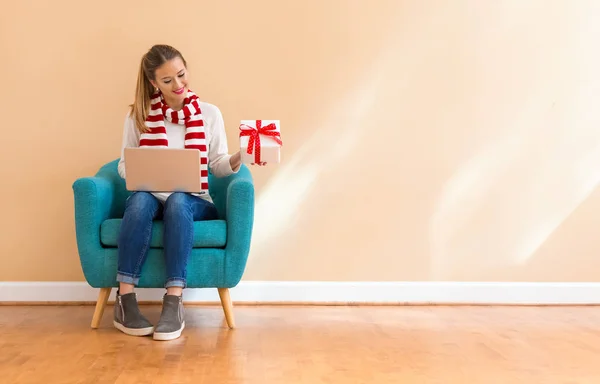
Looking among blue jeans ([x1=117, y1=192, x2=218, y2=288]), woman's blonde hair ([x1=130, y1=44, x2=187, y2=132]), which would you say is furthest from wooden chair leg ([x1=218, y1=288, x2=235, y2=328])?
woman's blonde hair ([x1=130, y1=44, x2=187, y2=132])

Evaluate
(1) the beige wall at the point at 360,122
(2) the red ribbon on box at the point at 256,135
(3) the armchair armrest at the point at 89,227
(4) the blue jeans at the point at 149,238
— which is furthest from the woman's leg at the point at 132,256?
(1) the beige wall at the point at 360,122

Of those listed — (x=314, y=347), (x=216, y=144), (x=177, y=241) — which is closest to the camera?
(x=314, y=347)

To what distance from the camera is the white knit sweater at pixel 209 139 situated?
276cm

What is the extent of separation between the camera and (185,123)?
279 cm

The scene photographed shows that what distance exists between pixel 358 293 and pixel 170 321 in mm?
1043

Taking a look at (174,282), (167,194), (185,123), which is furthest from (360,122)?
(174,282)

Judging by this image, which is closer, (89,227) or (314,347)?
(314,347)

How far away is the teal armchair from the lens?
8.41 ft

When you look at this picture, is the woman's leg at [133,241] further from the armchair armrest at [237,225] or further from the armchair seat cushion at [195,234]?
the armchair armrest at [237,225]

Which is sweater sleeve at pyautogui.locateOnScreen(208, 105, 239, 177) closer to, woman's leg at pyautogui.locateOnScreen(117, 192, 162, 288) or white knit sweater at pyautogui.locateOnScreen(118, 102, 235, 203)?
white knit sweater at pyautogui.locateOnScreen(118, 102, 235, 203)

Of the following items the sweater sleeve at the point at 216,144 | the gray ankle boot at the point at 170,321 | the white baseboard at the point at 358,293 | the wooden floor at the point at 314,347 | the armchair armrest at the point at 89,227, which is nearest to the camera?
the wooden floor at the point at 314,347

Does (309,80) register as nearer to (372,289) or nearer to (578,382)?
(372,289)

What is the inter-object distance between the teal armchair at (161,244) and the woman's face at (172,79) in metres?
0.42

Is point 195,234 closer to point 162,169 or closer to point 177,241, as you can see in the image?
point 177,241
